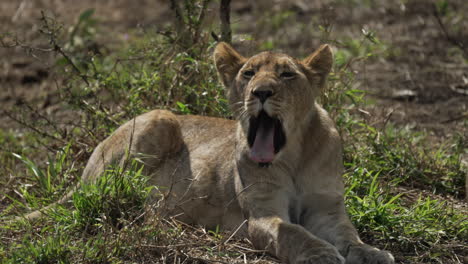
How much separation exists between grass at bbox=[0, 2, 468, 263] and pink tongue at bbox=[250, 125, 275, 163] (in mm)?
555

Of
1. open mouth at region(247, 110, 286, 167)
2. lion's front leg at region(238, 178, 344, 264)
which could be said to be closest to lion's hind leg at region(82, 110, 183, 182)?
lion's front leg at region(238, 178, 344, 264)

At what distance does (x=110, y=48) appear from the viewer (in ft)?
32.2

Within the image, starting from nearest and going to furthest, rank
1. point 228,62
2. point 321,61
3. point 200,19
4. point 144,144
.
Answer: point 321,61
point 228,62
point 144,144
point 200,19

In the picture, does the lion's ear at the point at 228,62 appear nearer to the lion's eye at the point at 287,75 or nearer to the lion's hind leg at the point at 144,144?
the lion's eye at the point at 287,75

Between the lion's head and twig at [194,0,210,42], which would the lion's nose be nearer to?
the lion's head

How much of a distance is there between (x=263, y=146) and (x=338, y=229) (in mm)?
683

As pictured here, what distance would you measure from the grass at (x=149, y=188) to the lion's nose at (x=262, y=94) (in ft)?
2.86

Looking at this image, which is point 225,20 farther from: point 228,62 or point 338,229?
point 338,229

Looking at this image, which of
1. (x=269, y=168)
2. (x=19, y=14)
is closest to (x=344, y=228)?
(x=269, y=168)

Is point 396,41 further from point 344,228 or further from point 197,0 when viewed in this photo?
point 344,228

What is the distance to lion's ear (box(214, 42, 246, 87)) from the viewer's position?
5027 mm

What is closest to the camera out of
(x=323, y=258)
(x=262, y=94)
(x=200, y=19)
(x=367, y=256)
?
(x=323, y=258)

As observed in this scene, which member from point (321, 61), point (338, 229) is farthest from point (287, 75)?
point (338, 229)

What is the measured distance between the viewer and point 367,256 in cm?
400
